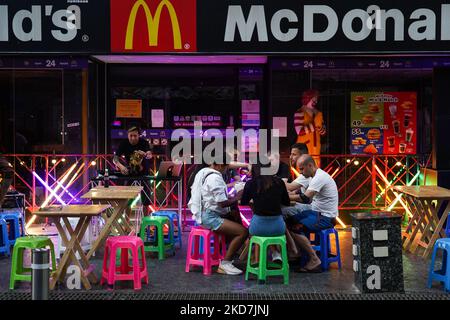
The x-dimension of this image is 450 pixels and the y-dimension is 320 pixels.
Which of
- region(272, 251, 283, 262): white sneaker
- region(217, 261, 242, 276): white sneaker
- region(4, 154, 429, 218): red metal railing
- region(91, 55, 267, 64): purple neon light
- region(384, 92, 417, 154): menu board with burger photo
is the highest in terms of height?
region(91, 55, 267, 64): purple neon light

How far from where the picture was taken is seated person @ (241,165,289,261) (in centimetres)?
744

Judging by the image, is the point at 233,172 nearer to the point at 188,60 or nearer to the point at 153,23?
the point at 188,60

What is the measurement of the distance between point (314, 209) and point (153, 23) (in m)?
3.95

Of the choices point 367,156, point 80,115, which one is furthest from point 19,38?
point 367,156

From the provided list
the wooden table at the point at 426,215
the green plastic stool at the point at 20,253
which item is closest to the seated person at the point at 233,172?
the wooden table at the point at 426,215

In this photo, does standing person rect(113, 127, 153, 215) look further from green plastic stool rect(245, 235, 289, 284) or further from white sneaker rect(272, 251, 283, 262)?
green plastic stool rect(245, 235, 289, 284)

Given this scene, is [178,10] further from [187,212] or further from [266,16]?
[187,212]

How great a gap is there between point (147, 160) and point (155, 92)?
170 centimetres

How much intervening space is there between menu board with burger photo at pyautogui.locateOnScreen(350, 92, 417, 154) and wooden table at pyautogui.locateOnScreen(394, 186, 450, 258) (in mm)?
2035

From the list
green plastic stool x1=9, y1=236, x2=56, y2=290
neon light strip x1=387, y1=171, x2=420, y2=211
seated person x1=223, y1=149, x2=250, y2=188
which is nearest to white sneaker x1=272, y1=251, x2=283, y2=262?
seated person x1=223, y1=149, x2=250, y2=188

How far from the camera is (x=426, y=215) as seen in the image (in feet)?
29.5

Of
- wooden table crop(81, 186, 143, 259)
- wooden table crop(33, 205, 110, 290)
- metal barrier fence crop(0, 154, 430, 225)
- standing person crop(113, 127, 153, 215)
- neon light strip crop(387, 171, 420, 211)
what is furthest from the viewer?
metal barrier fence crop(0, 154, 430, 225)

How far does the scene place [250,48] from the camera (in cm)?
989

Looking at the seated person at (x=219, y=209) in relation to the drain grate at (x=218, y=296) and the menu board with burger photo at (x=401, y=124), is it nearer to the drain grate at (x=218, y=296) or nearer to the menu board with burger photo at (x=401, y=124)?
the drain grate at (x=218, y=296)
